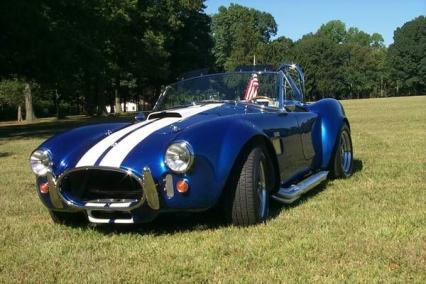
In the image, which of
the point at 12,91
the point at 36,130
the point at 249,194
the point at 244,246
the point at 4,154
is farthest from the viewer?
the point at 12,91

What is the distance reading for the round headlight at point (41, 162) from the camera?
4.94 meters

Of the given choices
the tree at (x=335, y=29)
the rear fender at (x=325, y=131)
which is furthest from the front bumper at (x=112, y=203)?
the tree at (x=335, y=29)

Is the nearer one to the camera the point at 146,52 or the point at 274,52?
the point at 146,52

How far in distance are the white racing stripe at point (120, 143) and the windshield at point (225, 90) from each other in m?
0.79

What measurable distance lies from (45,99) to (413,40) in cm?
7082

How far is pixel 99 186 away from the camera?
4.80 metres

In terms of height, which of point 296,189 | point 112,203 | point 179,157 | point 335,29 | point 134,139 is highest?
point 335,29

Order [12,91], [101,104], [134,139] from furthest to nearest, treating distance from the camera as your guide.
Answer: [12,91] → [101,104] → [134,139]

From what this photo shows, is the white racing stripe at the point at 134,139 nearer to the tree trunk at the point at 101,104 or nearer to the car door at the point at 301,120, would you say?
the car door at the point at 301,120

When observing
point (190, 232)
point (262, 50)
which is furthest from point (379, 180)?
point (262, 50)

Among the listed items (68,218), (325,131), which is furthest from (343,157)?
(68,218)

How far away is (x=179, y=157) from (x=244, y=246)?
2.70 ft

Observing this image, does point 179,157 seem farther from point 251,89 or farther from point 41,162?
point 251,89

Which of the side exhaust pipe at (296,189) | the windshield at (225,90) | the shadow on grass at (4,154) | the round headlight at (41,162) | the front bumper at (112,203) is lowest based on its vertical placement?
the shadow on grass at (4,154)
